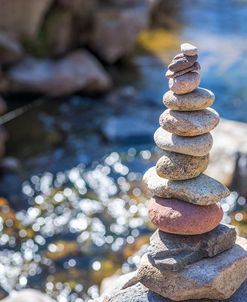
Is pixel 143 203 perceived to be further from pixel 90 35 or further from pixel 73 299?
pixel 90 35

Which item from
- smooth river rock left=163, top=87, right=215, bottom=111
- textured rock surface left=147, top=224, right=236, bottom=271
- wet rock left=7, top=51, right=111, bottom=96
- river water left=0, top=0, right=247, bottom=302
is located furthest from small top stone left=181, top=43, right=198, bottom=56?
wet rock left=7, top=51, right=111, bottom=96

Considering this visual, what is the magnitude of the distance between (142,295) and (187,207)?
0.58m

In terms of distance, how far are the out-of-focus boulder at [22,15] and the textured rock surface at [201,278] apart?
27.3ft

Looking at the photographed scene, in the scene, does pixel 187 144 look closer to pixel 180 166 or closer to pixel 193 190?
pixel 180 166

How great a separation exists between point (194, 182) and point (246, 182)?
4.16m

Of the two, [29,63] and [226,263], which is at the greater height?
[226,263]

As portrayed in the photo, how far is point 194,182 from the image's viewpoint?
11.4 ft

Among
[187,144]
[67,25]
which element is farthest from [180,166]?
[67,25]

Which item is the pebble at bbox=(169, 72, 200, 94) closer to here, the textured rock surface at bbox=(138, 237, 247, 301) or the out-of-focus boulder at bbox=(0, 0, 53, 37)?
the textured rock surface at bbox=(138, 237, 247, 301)

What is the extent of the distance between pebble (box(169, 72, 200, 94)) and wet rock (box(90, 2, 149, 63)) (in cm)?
884

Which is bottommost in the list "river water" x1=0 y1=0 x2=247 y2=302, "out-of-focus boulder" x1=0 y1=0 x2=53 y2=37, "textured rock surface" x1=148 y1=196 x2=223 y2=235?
"river water" x1=0 y1=0 x2=247 y2=302

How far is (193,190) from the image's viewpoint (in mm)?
3441

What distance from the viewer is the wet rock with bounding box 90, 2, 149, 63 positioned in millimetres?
12125


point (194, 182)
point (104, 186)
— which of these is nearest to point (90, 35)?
point (104, 186)
